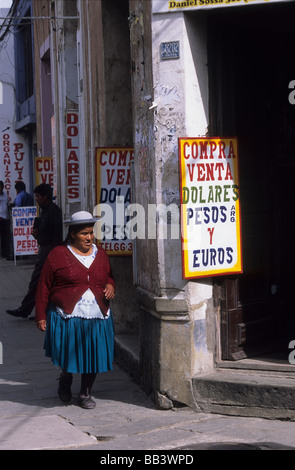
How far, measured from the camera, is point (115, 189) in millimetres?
9008

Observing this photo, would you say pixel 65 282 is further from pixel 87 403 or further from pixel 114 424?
pixel 114 424

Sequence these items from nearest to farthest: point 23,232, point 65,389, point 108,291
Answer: point 108,291 → point 65,389 → point 23,232

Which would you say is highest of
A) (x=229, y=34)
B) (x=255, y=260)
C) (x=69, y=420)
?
(x=229, y=34)

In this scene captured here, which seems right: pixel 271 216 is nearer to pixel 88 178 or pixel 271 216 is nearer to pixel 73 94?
pixel 88 178

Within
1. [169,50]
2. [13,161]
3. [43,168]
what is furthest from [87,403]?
[13,161]

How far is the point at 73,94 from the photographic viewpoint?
489 inches

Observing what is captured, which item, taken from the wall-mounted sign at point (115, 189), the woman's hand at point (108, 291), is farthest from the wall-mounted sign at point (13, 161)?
the woman's hand at point (108, 291)

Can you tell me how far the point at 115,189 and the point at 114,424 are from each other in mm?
3171

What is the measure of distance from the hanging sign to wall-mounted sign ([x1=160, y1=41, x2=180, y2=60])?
10.7 m

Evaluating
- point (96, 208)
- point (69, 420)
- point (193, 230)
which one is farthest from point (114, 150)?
point (69, 420)

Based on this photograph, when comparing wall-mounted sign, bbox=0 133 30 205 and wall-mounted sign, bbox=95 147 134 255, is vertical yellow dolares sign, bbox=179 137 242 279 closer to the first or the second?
wall-mounted sign, bbox=95 147 134 255

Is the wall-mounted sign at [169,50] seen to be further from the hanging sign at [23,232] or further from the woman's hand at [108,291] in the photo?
the hanging sign at [23,232]

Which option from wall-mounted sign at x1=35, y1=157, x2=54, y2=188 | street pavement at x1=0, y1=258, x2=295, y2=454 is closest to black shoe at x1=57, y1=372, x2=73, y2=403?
street pavement at x1=0, y1=258, x2=295, y2=454

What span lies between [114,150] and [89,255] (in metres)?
2.18
